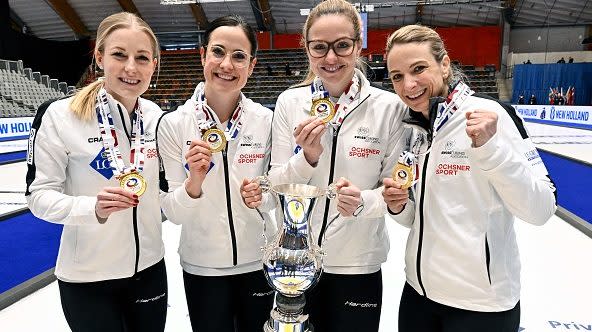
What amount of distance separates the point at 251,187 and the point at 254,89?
2187 centimetres

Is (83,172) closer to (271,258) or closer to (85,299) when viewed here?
(85,299)

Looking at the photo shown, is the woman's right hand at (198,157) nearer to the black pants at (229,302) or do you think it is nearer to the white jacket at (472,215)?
the black pants at (229,302)

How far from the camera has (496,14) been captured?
76.7ft

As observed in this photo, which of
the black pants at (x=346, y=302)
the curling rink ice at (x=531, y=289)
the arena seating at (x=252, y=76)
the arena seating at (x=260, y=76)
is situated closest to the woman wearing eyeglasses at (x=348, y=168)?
the black pants at (x=346, y=302)

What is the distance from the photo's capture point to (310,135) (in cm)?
145

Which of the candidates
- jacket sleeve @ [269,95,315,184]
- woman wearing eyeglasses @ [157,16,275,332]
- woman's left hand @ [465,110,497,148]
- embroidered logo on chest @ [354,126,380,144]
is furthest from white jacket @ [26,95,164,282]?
woman's left hand @ [465,110,497,148]

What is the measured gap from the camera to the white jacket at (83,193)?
1581 mm

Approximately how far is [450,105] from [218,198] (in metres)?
0.92

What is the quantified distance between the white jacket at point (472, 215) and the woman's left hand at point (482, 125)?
0.10 metres

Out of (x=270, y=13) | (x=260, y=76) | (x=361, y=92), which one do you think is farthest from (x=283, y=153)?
(x=270, y=13)

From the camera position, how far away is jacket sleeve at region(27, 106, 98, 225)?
1548 millimetres

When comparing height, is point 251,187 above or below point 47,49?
below

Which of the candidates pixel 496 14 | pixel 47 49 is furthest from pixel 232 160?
pixel 496 14

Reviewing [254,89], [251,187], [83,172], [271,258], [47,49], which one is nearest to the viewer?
[271,258]
